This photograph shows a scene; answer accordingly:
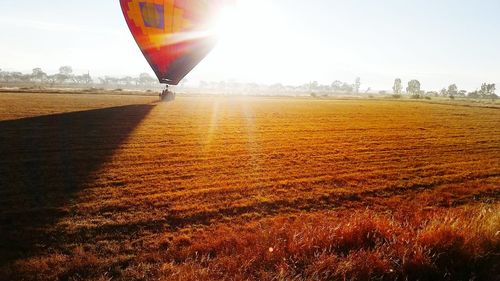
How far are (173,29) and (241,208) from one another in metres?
18.0

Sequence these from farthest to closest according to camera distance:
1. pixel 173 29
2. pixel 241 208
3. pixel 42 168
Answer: pixel 173 29, pixel 42 168, pixel 241 208

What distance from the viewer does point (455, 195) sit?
11203mm

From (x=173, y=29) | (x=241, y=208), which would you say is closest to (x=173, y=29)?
(x=173, y=29)

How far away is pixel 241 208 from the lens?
31.7 feet

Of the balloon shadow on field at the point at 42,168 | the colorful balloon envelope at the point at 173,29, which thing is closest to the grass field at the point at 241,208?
the balloon shadow on field at the point at 42,168

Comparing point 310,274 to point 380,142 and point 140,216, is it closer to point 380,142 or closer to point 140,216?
point 140,216

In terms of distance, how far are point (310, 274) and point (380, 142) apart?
15395mm

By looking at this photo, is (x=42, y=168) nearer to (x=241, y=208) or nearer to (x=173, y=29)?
(x=241, y=208)

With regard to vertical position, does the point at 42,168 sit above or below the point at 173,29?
below

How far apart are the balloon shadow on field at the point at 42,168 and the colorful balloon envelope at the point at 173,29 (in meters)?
6.15

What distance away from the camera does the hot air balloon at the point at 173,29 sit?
938 inches

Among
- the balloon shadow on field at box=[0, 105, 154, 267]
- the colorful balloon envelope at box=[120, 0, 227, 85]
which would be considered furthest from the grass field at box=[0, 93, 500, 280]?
the colorful balloon envelope at box=[120, 0, 227, 85]

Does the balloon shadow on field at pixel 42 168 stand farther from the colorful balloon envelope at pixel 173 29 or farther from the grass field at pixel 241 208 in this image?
the colorful balloon envelope at pixel 173 29

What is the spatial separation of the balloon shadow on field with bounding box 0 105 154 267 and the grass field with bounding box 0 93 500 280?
0.05 m
